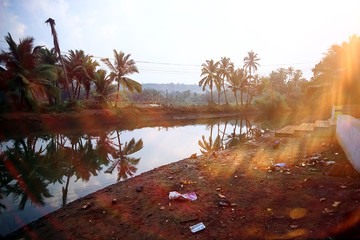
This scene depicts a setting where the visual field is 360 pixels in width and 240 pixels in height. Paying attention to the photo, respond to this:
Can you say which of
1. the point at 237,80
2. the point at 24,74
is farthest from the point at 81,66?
the point at 237,80

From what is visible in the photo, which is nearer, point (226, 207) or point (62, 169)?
point (226, 207)

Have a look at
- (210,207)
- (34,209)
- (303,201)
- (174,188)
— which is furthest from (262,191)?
(34,209)

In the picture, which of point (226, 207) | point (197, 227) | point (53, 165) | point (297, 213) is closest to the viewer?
point (297, 213)

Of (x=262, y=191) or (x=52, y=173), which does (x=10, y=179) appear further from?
(x=262, y=191)

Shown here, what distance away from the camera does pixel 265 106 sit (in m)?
39.1

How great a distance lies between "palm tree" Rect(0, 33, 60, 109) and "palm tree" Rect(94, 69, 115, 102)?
5.63m

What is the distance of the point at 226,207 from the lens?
3.68 m

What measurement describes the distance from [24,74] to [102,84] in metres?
8.31

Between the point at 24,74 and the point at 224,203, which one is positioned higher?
the point at 24,74

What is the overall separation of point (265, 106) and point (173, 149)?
113 feet

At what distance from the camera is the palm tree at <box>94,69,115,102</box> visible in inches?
925

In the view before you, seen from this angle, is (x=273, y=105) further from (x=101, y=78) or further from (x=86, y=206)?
(x=86, y=206)

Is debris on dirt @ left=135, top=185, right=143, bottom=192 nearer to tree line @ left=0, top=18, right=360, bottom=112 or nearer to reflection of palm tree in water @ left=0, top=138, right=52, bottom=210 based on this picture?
reflection of palm tree in water @ left=0, top=138, right=52, bottom=210

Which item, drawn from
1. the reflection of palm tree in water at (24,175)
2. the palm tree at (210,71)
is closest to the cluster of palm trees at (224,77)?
the palm tree at (210,71)
